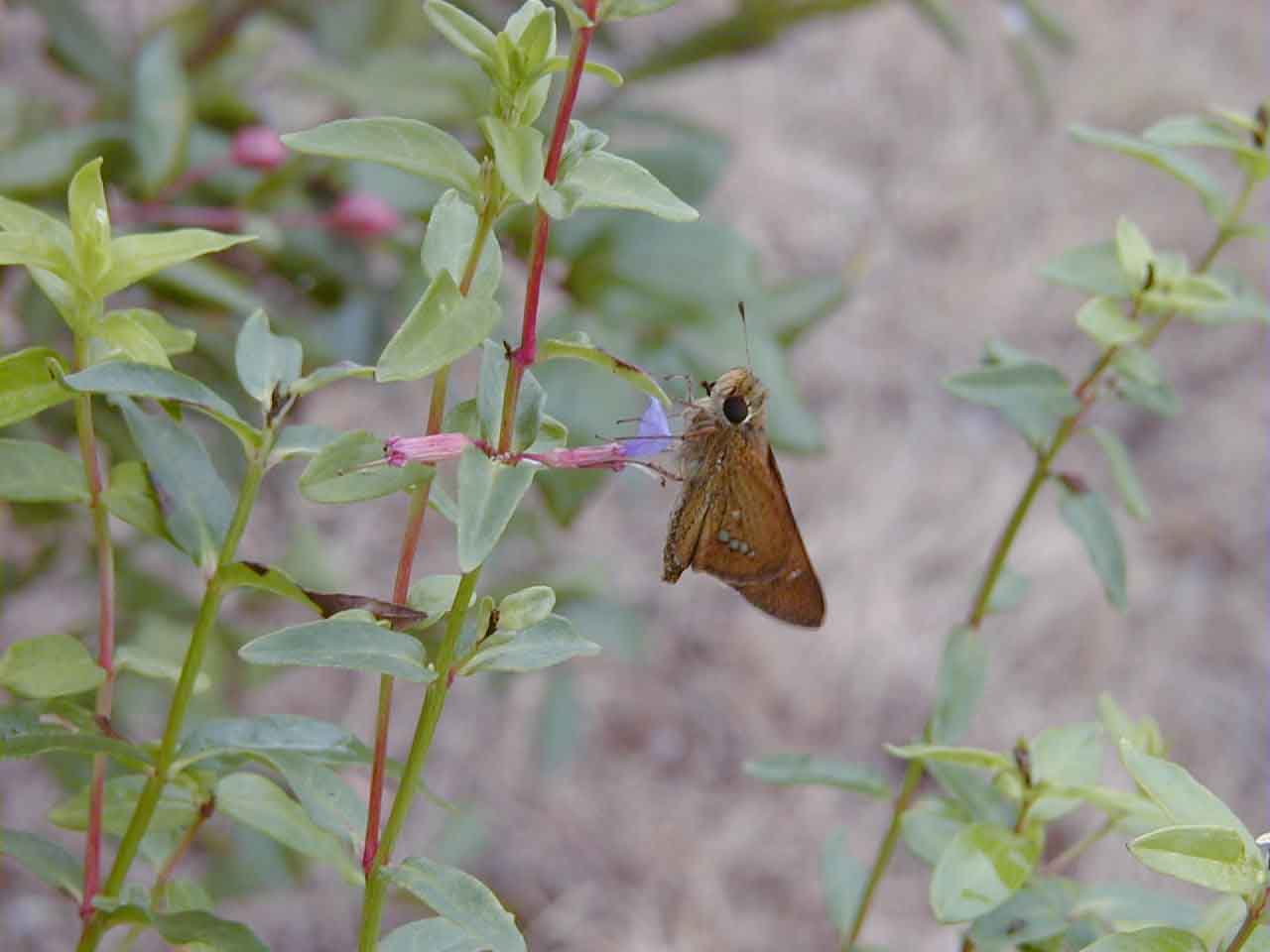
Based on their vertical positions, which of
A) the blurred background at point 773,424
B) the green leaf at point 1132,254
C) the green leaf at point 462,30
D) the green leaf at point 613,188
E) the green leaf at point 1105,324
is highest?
the green leaf at point 462,30

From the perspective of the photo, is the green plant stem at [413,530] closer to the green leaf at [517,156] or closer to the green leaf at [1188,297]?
the green leaf at [517,156]

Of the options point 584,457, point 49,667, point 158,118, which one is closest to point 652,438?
point 584,457

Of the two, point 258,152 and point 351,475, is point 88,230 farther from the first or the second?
point 258,152

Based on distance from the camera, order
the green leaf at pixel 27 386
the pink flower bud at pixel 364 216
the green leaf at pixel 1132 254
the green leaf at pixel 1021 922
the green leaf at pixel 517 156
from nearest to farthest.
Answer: the green leaf at pixel 517 156 → the green leaf at pixel 27 386 → the green leaf at pixel 1021 922 → the green leaf at pixel 1132 254 → the pink flower bud at pixel 364 216

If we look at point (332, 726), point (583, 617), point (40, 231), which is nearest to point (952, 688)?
point (332, 726)

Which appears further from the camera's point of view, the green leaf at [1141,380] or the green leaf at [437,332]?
the green leaf at [1141,380]

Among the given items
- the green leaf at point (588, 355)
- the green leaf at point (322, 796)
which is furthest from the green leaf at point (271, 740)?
the green leaf at point (588, 355)

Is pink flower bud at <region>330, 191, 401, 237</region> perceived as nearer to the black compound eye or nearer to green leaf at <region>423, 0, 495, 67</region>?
the black compound eye
